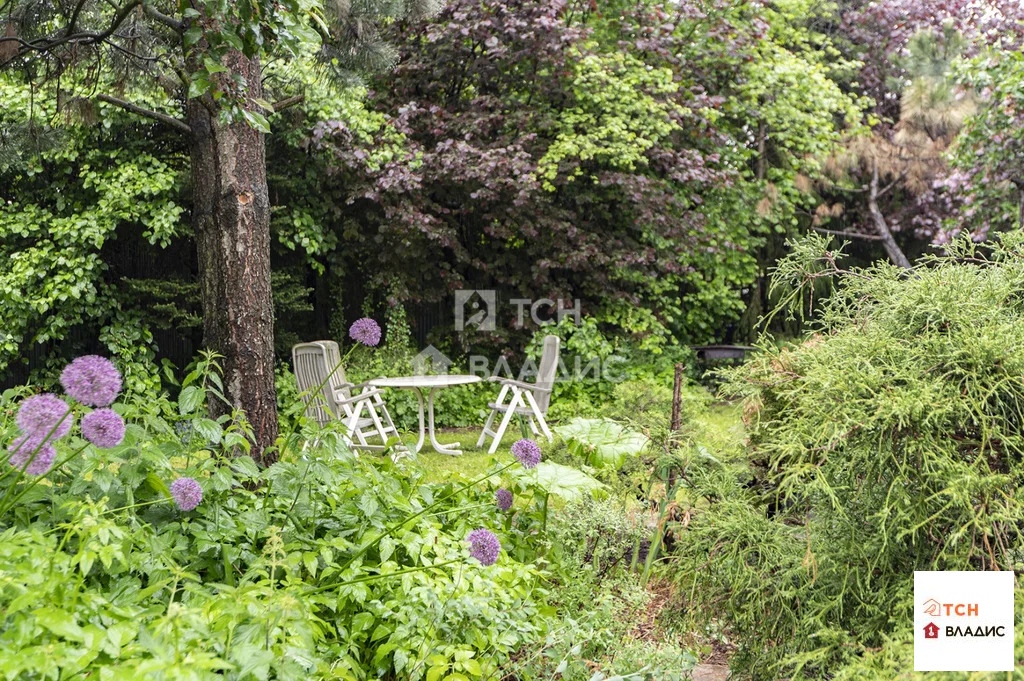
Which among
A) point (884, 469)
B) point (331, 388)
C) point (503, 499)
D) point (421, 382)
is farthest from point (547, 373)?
point (884, 469)

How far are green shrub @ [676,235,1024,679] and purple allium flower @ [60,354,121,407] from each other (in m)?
1.42

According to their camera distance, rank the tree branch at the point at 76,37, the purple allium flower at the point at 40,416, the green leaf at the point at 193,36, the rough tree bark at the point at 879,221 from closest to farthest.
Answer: the purple allium flower at the point at 40,416 → the green leaf at the point at 193,36 → the tree branch at the point at 76,37 → the rough tree bark at the point at 879,221

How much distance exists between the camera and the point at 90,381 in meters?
2.06

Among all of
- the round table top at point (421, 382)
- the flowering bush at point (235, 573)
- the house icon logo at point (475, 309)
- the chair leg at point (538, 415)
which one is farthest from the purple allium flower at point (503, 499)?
the house icon logo at point (475, 309)

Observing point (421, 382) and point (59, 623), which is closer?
point (59, 623)

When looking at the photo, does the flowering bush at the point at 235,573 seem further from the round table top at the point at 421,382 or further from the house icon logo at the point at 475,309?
the house icon logo at the point at 475,309

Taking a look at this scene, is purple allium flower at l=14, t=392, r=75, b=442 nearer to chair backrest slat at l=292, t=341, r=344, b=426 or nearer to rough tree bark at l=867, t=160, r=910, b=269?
chair backrest slat at l=292, t=341, r=344, b=426

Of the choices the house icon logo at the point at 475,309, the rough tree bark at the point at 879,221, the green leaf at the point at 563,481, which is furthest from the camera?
the rough tree bark at the point at 879,221

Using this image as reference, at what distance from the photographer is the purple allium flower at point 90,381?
203 centimetres

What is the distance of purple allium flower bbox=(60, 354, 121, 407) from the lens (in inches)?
80.0

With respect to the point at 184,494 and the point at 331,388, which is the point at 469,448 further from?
the point at 184,494

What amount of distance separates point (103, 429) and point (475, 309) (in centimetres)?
782

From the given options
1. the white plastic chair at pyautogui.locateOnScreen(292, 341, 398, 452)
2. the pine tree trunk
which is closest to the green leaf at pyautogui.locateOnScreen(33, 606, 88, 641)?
the pine tree trunk

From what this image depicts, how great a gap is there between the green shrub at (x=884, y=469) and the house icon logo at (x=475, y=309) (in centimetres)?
780
